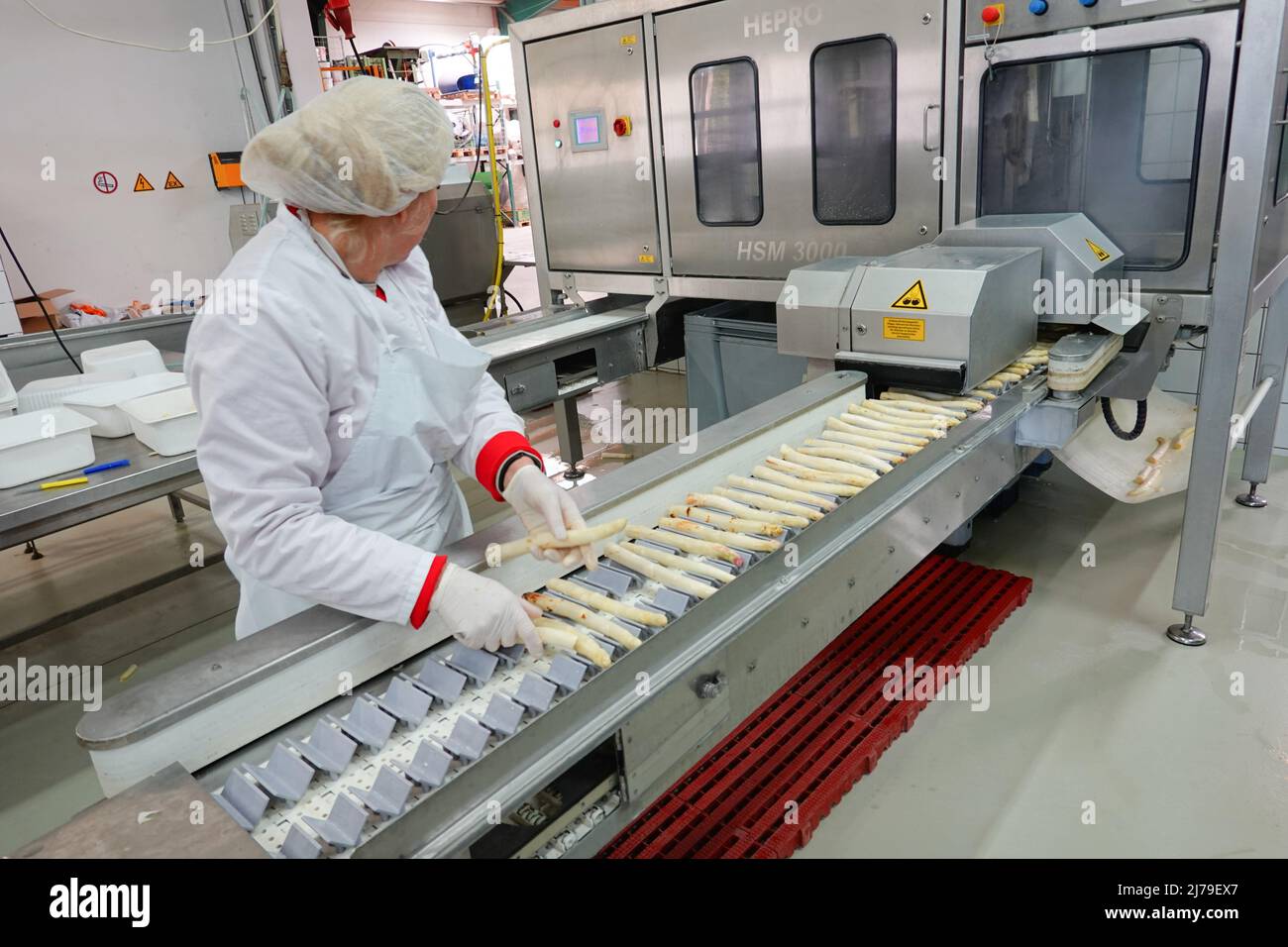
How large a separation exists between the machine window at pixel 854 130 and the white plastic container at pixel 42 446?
7.85 feet

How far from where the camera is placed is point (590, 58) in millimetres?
3418

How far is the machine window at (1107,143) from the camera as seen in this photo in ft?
7.31

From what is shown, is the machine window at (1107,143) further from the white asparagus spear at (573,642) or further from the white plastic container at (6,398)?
the white plastic container at (6,398)

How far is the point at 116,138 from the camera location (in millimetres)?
4746

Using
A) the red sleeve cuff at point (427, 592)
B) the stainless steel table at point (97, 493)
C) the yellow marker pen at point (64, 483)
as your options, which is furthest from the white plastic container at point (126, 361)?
the red sleeve cuff at point (427, 592)

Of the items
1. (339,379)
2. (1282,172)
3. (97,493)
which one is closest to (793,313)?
(339,379)

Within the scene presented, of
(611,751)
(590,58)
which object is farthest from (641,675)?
(590,58)

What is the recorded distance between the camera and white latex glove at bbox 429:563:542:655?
108 cm

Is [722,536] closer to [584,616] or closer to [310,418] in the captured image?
[584,616]

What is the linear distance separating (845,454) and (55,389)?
250 centimetres

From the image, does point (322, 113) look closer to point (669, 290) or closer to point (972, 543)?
point (669, 290)

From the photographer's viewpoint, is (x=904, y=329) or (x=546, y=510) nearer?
(x=546, y=510)

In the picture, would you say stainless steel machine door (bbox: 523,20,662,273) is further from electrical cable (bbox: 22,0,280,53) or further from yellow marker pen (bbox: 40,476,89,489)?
yellow marker pen (bbox: 40,476,89,489)

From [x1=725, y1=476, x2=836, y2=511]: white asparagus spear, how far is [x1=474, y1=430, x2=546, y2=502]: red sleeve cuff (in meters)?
0.39
